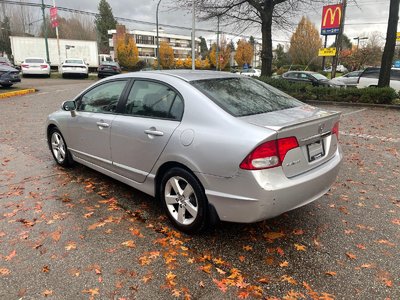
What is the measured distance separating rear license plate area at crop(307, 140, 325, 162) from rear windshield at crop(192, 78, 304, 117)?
1.74 feet

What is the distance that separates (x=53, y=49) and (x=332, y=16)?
27.7 metres

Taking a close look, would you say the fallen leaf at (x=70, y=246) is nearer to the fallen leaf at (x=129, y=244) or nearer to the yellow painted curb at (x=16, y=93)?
the fallen leaf at (x=129, y=244)

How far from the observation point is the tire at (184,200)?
307cm

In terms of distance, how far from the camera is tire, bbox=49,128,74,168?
5168 millimetres

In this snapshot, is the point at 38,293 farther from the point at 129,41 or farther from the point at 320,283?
the point at 129,41

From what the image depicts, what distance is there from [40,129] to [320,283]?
25.5ft

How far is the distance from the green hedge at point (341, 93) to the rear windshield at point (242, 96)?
405 inches

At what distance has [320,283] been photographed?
2.62 metres

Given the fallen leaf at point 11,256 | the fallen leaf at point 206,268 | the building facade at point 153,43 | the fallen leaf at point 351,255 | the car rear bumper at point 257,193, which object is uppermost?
the building facade at point 153,43

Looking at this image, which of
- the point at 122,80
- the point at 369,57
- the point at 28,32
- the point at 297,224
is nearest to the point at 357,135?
the point at 297,224

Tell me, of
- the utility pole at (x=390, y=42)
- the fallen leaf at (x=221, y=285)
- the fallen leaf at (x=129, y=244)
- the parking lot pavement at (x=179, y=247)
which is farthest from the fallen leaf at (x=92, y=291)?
the utility pole at (x=390, y=42)

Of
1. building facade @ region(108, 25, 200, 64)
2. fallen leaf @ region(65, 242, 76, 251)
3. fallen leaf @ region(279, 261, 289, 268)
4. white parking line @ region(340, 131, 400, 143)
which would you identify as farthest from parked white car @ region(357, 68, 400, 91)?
building facade @ region(108, 25, 200, 64)

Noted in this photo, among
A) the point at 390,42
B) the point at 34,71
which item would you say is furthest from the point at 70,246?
the point at 34,71

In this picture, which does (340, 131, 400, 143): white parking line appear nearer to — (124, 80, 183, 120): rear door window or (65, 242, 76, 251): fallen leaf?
(124, 80, 183, 120): rear door window
